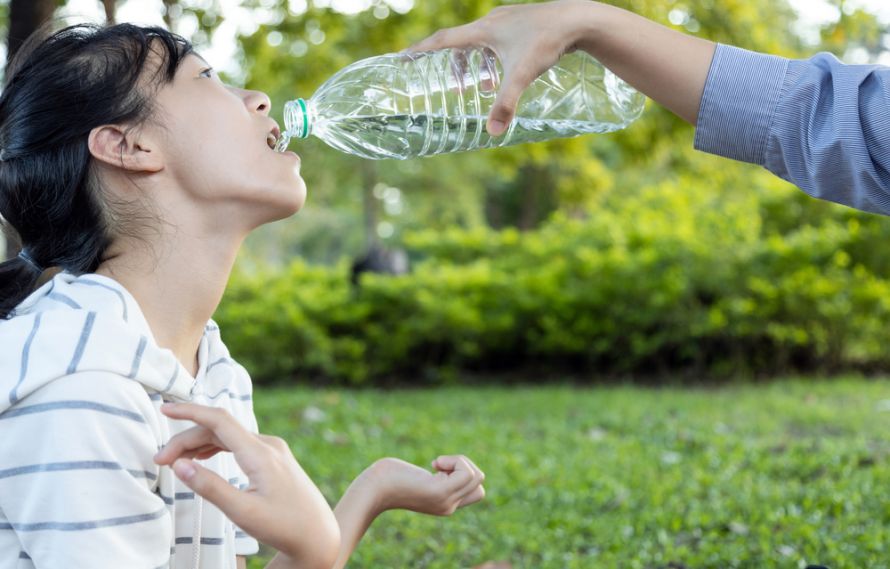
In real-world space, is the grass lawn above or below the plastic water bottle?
below

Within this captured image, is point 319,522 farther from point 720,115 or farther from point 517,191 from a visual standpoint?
point 517,191

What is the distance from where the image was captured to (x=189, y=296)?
1.77m

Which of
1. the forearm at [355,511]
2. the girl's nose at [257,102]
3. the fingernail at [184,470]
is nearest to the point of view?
the fingernail at [184,470]

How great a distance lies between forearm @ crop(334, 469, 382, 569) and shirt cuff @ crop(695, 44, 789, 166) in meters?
1.05

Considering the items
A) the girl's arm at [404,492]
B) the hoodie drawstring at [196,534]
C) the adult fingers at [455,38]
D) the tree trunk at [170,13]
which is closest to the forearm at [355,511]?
the girl's arm at [404,492]

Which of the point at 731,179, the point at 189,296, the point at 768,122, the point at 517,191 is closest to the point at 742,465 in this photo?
the point at 768,122

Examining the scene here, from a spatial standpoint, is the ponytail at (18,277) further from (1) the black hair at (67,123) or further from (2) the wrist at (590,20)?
(2) the wrist at (590,20)

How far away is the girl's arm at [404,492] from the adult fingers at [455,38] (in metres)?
0.88

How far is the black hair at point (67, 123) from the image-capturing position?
1.73m

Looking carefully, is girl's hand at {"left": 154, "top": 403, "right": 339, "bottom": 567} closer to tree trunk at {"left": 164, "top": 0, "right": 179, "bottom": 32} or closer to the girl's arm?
the girl's arm

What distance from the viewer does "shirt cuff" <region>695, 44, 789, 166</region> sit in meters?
1.69

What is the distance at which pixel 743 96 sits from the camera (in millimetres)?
1701

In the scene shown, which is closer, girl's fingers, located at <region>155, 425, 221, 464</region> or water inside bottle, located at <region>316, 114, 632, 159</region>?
girl's fingers, located at <region>155, 425, 221, 464</region>

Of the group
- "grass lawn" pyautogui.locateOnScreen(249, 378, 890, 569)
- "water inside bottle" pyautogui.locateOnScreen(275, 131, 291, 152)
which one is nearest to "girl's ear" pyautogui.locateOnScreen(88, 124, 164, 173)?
"water inside bottle" pyautogui.locateOnScreen(275, 131, 291, 152)
